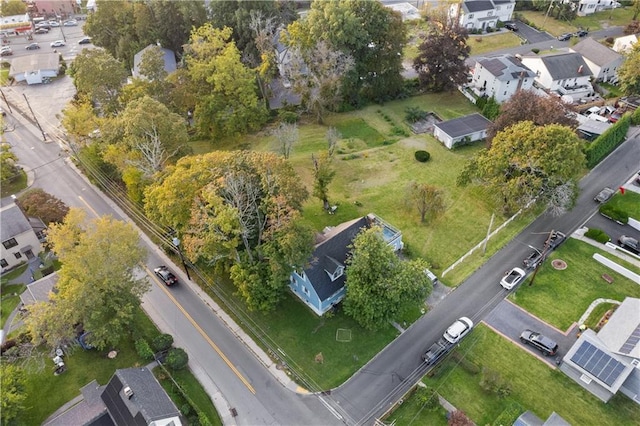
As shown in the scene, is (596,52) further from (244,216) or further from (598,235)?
(244,216)

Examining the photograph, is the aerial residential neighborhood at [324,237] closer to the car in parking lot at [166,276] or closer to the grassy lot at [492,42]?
the car in parking lot at [166,276]

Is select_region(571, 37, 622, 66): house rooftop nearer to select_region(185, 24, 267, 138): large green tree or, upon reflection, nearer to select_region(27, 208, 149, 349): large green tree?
select_region(185, 24, 267, 138): large green tree

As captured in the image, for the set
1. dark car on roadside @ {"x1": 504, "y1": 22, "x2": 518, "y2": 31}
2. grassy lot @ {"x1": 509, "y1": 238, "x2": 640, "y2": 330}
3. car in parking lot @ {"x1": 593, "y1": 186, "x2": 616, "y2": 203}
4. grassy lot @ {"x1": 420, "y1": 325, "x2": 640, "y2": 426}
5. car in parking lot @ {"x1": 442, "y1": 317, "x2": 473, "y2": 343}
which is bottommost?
grassy lot @ {"x1": 420, "y1": 325, "x2": 640, "y2": 426}

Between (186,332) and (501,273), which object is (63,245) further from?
(501,273)

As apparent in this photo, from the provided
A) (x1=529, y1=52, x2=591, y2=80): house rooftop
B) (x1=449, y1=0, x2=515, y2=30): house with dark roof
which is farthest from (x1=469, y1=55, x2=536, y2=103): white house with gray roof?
(x1=449, y1=0, x2=515, y2=30): house with dark roof

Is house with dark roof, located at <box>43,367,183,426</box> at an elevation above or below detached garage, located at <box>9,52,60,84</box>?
below

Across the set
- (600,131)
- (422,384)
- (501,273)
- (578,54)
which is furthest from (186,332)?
(578,54)
